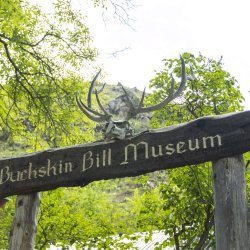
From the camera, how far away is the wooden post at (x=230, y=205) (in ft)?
10.9

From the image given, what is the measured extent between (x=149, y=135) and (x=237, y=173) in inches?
35.1

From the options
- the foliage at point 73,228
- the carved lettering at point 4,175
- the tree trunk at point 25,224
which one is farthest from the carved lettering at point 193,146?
the foliage at point 73,228

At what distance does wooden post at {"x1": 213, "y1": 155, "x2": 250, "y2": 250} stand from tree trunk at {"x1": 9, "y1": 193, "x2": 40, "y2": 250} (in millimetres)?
2040

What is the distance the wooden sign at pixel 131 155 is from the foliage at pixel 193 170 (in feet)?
8.56

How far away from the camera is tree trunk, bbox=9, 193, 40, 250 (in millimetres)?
4316

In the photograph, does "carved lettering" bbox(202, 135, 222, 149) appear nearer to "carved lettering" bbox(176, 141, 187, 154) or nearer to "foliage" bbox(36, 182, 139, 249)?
"carved lettering" bbox(176, 141, 187, 154)

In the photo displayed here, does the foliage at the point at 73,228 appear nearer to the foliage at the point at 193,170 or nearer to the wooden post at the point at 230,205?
the foliage at the point at 193,170

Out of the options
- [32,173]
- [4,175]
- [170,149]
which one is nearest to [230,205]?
[170,149]

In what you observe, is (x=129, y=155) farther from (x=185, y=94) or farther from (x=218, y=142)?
(x=185, y=94)

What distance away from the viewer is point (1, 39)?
8141 millimetres

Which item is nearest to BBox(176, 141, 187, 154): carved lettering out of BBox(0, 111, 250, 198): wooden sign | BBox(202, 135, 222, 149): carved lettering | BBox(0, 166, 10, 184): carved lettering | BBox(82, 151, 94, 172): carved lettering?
BBox(0, 111, 250, 198): wooden sign

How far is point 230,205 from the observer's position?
3.40 m

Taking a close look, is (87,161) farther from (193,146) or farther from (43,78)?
(43,78)

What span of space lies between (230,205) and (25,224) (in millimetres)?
2224
